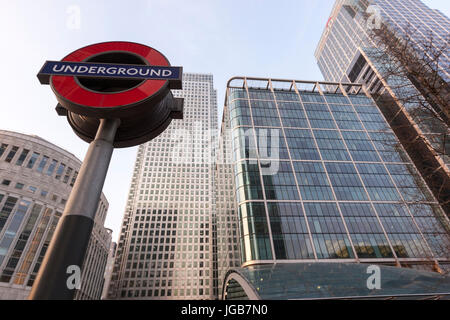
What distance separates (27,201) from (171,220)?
197 feet

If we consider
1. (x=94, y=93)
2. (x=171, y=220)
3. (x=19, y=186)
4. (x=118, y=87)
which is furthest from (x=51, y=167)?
(x=171, y=220)

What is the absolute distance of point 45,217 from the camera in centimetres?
4022

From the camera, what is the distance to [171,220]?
312ft

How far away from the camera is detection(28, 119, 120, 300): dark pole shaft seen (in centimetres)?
498

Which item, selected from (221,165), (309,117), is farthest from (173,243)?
(309,117)

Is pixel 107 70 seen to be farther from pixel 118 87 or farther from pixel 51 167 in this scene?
pixel 51 167

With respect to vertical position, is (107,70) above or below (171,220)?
below

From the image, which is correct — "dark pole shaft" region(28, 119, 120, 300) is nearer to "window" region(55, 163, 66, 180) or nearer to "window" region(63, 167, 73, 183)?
"window" region(55, 163, 66, 180)

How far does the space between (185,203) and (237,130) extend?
184 ft

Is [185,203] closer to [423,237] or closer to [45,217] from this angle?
[45,217]

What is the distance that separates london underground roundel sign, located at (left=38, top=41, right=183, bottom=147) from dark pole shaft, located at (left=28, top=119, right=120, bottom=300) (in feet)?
3.38

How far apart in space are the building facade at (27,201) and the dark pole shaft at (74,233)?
41938mm
